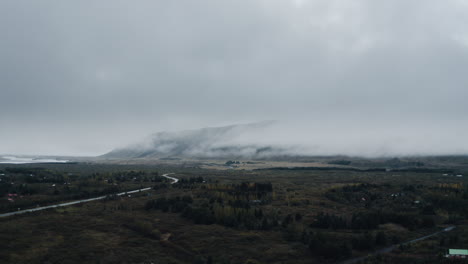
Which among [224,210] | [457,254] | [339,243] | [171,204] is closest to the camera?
[457,254]

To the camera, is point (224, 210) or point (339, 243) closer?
point (339, 243)

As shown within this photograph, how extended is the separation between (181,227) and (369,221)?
42.6m

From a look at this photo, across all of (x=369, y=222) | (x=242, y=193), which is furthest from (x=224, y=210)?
(x=369, y=222)

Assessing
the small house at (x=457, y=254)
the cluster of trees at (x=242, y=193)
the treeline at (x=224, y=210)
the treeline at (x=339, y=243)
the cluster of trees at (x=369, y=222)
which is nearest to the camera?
the small house at (x=457, y=254)

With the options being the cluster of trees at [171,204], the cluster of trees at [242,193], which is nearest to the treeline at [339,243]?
the cluster of trees at [242,193]

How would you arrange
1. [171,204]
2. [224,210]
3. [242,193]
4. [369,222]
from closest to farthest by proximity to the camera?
[369,222] → [224,210] → [171,204] → [242,193]

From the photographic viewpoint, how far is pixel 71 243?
176ft

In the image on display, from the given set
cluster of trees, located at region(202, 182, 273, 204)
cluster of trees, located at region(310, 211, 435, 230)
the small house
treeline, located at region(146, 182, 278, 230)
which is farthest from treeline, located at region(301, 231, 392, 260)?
cluster of trees, located at region(202, 182, 273, 204)

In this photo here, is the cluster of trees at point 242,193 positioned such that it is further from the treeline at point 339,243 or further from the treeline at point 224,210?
the treeline at point 339,243

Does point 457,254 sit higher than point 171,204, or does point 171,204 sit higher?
point 457,254

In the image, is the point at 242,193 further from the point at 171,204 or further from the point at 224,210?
the point at 224,210

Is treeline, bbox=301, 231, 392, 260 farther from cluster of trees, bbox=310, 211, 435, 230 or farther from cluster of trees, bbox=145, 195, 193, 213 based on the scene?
cluster of trees, bbox=145, 195, 193, 213

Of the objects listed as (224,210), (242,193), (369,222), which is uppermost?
(224,210)

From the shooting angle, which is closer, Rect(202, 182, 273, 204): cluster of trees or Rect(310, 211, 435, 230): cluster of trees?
Rect(310, 211, 435, 230): cluster of trees
